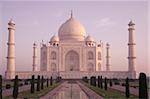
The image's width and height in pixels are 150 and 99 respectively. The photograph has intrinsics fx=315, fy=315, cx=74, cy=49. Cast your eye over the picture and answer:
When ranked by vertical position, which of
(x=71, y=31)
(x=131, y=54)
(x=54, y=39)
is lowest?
(x=131, y=54)

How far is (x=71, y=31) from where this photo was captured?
34.5 m

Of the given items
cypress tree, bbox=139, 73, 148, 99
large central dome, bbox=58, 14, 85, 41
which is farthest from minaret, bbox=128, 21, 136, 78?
cypress tree, bbox=139, 73, 148, 99

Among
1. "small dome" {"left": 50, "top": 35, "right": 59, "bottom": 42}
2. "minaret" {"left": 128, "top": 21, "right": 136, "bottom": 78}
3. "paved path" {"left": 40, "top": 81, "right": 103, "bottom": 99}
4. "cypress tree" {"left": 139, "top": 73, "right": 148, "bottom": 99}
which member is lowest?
"paved path" {"left": 40, "top": 81, "right": 103, "bottom": 99}

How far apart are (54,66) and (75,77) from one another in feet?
13.8

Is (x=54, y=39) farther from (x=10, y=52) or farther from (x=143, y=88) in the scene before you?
(x=143, y=88)

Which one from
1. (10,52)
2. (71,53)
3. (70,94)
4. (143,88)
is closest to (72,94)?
(70,94)

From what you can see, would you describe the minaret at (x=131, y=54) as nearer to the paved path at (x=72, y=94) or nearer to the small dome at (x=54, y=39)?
the small dome at (x=54, y=39)

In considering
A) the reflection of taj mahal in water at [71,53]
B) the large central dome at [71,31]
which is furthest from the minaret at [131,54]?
the large central dome at [71,31]

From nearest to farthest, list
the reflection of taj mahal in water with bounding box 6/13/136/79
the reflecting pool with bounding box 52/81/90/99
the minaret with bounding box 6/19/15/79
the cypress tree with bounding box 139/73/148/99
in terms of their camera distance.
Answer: the cypress tree with bounding box 139/73/148/99 → the reflecting pool with bounding box 52/81/90/99 → the minaret with bounding box 6/19/15/79 → the reflection of taj mahal in water with bounding box 6/13/136/79

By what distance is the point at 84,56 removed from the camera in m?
33.2

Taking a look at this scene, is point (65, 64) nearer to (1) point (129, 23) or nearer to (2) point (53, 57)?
(2) point (53, 57)

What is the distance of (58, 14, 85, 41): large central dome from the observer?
34.5 metres

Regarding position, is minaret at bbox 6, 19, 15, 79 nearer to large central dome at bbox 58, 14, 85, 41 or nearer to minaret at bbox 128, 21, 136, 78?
large central dome at bbox 58, 14, 85, 41

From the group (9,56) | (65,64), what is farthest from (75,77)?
(9,56)
